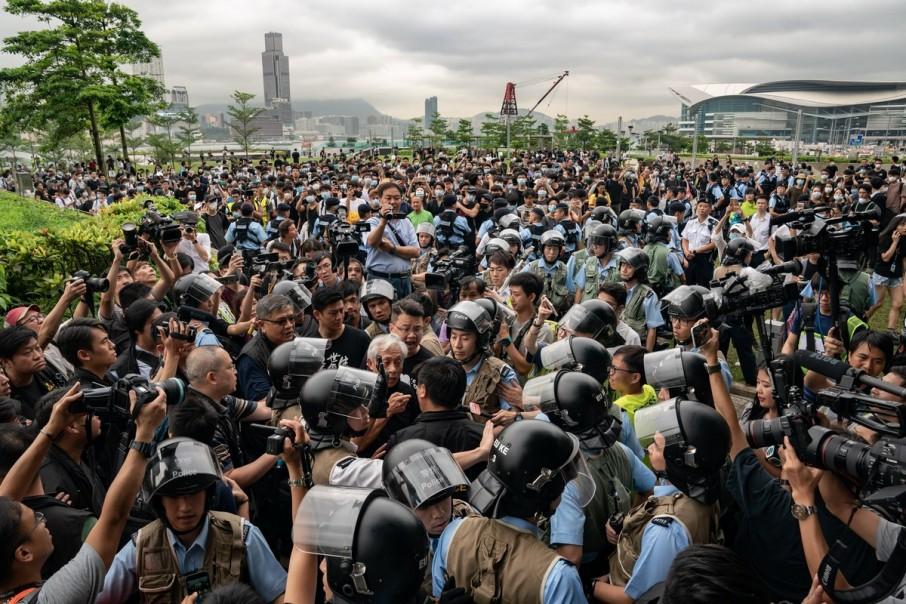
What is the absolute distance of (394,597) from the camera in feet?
6.70

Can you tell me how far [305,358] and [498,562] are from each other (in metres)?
1.91

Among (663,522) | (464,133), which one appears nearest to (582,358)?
(663,522)

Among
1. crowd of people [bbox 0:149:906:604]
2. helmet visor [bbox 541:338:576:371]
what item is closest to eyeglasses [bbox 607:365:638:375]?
crowd of people [bbox 0:149:906:604]

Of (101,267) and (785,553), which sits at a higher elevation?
(101,267)

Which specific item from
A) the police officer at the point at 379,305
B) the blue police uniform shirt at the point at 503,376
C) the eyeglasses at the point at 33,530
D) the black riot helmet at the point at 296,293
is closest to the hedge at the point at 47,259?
the black riot helmet at the point at 296,293

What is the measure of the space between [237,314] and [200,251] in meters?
2.37

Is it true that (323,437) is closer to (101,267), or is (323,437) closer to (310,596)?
(310,596)

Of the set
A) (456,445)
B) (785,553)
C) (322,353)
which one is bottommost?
(785,553)

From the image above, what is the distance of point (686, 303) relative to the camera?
4.66m

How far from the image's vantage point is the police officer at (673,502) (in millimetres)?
2543

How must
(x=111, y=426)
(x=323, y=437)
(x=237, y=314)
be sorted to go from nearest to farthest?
(x=323, y=437)
(x=111, y=426)
(x=237, y=314)

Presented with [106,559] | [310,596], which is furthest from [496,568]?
[106,559]

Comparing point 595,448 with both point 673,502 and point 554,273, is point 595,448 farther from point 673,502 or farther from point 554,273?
point 554,273

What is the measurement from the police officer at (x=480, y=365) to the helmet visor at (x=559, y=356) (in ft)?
1.19
